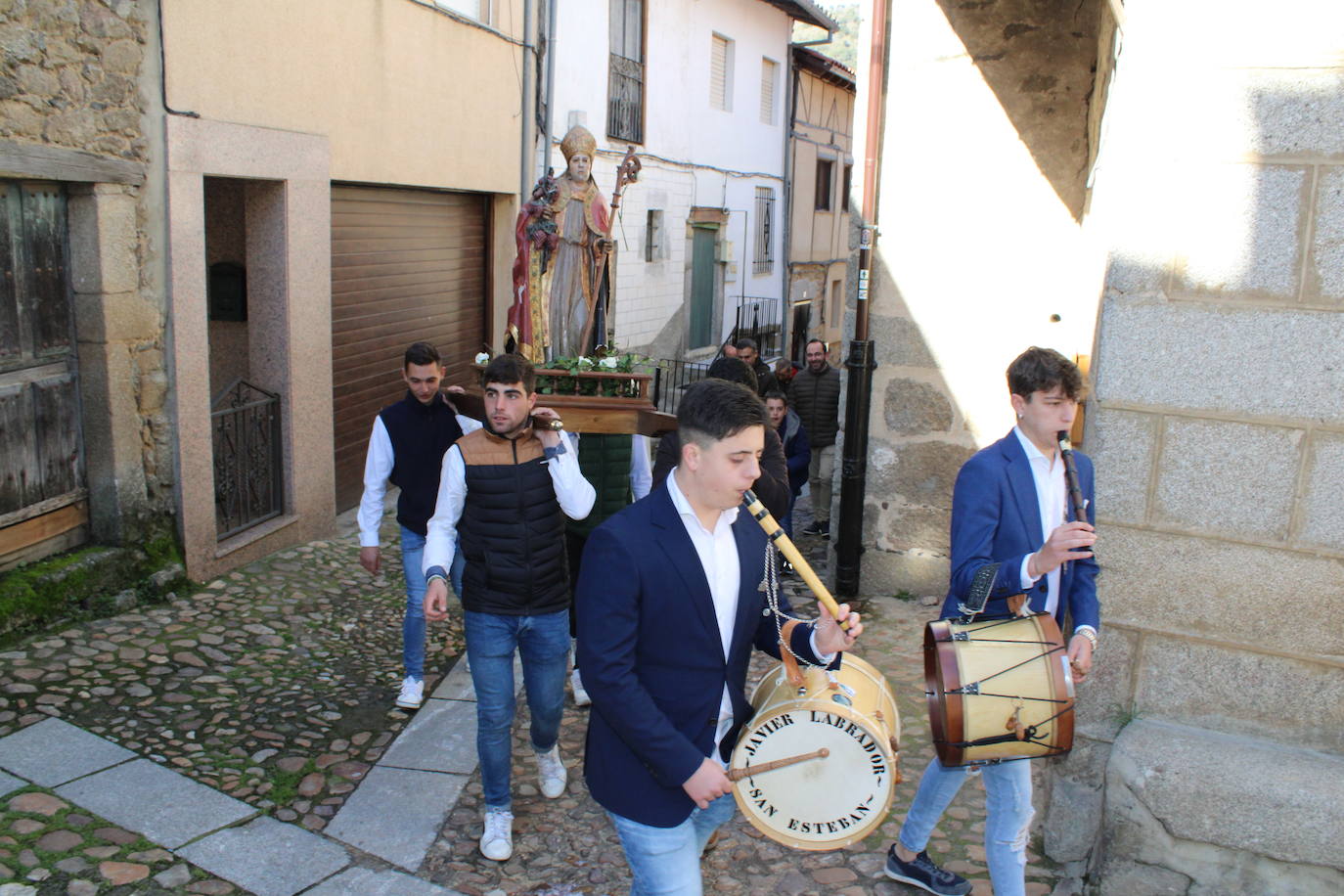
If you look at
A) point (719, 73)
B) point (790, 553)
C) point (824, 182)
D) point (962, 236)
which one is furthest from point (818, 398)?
point (824, 182)

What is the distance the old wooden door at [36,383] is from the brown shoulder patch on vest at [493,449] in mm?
3123

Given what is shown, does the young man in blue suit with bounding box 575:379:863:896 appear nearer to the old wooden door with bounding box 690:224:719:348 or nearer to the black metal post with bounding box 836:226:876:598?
the black metal post with bounding box 836:226:876:598

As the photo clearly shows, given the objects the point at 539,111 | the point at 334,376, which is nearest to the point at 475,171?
the point at 539,111

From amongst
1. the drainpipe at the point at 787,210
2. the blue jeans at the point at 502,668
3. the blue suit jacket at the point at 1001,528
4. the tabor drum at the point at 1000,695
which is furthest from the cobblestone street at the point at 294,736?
the drainpipe at the point at 787,210

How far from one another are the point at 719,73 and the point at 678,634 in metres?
16.8

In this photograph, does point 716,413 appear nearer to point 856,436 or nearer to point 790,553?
point 790,553

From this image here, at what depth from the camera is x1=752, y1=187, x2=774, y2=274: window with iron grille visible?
821 inches

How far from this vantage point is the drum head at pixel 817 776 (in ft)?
9.32

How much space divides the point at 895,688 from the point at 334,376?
528 centimetres

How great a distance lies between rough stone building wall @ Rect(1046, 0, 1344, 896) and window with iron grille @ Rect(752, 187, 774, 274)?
17.3 metres

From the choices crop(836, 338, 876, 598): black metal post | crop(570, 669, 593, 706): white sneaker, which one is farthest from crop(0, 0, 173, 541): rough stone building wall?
crop(836, 338, 876, 598): black metal post

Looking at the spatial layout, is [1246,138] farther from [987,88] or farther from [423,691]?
[423,691]

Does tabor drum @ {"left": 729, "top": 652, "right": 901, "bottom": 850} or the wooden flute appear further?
the wooden flute

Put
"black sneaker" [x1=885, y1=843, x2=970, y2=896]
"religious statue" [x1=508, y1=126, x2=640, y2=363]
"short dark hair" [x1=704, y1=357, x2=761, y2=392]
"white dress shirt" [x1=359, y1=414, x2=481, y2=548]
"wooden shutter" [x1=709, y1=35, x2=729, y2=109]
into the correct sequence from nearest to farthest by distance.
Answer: "black sneaker" [x1=885, y1=843, x2=970, y2=896], "short dark hair" [x1=704, y1=357, x2=761, y2=392], "white dress shirt" [x1=359, y1=414, x2=481, y2=548], "religious statue" [x1=508, y1=126, x2=640, y2=363], "wooden shutter" [x1=709, y1=35, x2=729, y2=109]
